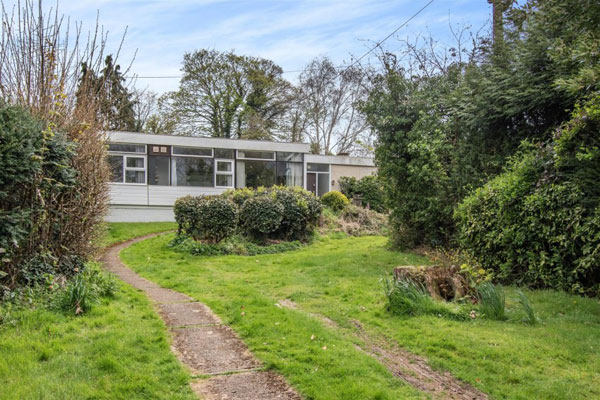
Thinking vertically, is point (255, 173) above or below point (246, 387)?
above

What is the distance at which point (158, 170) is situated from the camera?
20.4 m

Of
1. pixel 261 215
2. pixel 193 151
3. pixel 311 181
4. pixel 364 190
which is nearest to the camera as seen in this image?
pixel 261 215

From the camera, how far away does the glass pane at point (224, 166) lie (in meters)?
21.6

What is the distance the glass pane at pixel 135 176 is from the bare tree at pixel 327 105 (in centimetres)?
1801

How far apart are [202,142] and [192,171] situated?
151cm

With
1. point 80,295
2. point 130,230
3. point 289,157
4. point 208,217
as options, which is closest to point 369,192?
point 289,157

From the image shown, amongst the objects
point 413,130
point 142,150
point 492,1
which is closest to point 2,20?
point 413,130

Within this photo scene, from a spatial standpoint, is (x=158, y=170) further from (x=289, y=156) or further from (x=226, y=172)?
(x=289, y=156)

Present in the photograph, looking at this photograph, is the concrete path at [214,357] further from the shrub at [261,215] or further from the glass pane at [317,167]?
the glass pane at [317,167]

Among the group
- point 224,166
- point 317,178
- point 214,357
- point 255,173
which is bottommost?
point 214,357

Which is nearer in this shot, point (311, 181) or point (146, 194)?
point (146, 194)

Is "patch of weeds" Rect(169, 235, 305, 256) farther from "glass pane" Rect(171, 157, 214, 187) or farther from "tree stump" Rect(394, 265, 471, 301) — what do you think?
"glass pane" Rect(171, 157, 214, 187)

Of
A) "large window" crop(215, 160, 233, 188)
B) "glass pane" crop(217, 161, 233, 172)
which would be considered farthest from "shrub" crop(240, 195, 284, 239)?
"glass pane" crop(217, 161, 233, 172)

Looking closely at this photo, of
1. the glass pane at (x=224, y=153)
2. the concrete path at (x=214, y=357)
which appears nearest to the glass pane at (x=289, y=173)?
the glass pane at (x=224, y=153)
